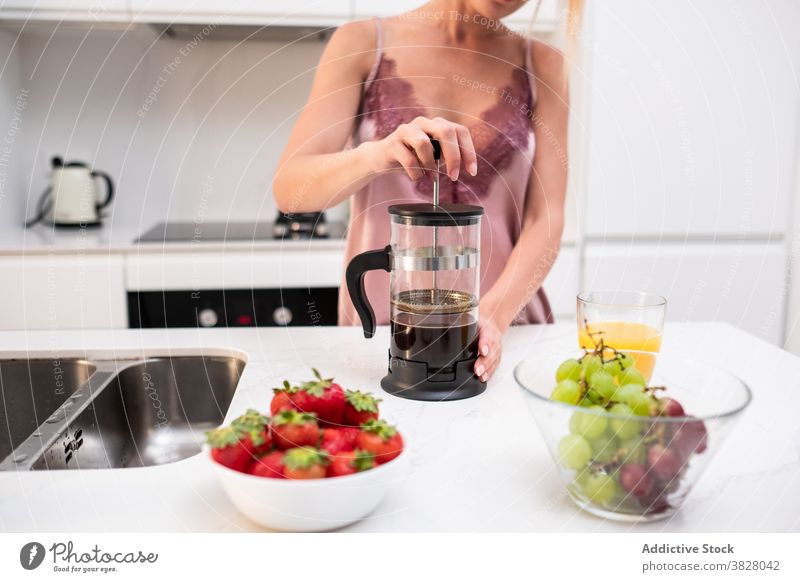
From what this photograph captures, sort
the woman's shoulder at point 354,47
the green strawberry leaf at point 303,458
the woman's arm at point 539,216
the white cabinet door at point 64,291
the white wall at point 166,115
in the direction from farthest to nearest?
1. the white wall at point 166,115
2. the white cabinet door at point 64,291
3. the woman's shoulder at point 354,47
4. the woman's arm at point 539,216
5. the green strawberry leaf at point 303,458

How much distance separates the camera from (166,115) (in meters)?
1.58

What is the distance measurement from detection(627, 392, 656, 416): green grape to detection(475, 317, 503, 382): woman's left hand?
0.66ft

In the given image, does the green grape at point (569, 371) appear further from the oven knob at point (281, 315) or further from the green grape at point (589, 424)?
the oven knob at point (281, 315)

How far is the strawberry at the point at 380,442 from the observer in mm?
395

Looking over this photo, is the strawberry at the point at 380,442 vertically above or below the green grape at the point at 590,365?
below

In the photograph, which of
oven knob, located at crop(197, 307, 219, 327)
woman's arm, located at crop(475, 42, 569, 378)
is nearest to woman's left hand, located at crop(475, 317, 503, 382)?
woman's arm, located at crop(475, 42, 569, 378)

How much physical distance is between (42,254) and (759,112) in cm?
133

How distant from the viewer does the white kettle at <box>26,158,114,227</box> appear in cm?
144

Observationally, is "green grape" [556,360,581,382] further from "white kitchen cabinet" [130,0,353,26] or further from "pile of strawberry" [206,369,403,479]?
"white kitchen cabinet" [130,0,353,26]

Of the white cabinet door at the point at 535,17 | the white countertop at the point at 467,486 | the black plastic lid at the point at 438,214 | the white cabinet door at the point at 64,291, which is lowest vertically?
the white cabinet door at the point at 64,291

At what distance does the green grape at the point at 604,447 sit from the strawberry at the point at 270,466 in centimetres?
17

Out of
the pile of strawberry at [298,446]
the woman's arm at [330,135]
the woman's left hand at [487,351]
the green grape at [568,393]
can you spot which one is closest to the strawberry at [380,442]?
the pile of strawberry at [298,446]

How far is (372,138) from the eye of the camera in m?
0.86

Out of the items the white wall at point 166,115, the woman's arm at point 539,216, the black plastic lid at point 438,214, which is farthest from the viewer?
the white wall at point 166,115
